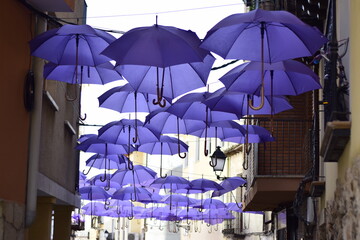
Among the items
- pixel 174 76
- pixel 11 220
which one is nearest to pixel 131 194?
pixel 174 76

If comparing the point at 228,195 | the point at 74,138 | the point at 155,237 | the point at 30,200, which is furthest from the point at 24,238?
the point at 155,237

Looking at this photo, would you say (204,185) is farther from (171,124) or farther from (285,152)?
(171,124)

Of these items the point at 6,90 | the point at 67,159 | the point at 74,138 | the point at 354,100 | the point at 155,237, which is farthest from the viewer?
the point at 155,237

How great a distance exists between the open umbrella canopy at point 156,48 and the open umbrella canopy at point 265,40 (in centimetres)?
28

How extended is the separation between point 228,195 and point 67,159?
93.2 feet

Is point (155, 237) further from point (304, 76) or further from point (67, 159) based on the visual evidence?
point (304, 76)

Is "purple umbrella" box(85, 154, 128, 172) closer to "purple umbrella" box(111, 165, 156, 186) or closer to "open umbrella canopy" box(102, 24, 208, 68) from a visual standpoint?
"purple umbrella" box(111, 165, 156, 186)

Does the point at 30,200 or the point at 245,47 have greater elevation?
the point at 245,47

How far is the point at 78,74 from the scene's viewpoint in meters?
14.9

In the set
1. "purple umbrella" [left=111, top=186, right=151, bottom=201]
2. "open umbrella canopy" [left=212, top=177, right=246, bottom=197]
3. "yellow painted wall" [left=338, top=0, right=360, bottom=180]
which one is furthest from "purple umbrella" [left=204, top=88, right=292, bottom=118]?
"purple umbrella" [left=111, top=186, right=151, bottom=201]

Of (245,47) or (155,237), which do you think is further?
(155,237)

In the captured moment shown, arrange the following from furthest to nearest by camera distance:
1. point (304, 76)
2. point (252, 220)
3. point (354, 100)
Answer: point (252, 220) < point (304, 76) < point (354, 100)

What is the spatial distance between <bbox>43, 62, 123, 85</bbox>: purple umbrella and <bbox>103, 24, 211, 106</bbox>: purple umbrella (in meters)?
1.88

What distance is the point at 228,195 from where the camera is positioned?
47250mm
